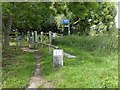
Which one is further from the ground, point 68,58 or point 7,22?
point 7,22

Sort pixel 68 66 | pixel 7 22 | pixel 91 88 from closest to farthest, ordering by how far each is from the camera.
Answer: pixel 91 88 → pixel 68 66 → pixel 7 22

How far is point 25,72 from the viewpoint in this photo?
427 inches

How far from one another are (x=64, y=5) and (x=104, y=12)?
18.7 meters

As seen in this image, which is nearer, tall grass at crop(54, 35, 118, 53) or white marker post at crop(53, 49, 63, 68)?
white marker post at crop(53, 49, 63, 68)

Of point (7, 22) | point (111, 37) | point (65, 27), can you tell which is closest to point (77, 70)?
point (111, 37)

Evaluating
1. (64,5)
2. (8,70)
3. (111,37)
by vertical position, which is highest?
(64,5)

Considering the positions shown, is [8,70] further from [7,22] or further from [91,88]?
[7,22]

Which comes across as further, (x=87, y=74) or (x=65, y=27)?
(x=65, y=27)

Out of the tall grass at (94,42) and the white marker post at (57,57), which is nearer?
the white marker post at (57,57)

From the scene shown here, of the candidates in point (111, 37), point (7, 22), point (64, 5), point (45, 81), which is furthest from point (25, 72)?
point (7, 22)

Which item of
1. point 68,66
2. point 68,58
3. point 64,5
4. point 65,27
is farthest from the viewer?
point 65,27

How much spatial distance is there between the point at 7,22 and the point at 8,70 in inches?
413

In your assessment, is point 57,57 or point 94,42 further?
point 94,42

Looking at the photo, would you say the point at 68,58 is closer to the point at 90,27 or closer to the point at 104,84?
the point at 104,84
